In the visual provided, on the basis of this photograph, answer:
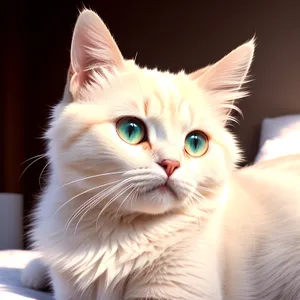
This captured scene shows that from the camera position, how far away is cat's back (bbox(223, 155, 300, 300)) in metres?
0.96

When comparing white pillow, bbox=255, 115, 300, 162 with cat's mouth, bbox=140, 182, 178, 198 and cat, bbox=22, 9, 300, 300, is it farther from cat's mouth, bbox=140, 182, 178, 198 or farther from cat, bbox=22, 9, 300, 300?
cat's mouth, bbox=140, 182, 178, 198

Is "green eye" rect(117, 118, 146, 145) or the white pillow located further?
the white pillow

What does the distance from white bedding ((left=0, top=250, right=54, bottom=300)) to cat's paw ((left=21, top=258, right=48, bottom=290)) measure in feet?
0.07

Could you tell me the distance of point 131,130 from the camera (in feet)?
2.86

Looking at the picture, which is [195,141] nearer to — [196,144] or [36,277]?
[196,144]

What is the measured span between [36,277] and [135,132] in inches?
22.2

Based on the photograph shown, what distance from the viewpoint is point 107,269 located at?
88 centimetres

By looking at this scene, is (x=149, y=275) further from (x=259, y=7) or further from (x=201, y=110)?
(x=259, y=7)

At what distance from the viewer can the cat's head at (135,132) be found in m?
0.83

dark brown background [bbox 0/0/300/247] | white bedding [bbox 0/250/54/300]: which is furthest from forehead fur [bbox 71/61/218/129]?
dark brown background [bbox 0/0/300/247]

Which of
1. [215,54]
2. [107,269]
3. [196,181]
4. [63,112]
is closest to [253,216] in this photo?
[196,181]

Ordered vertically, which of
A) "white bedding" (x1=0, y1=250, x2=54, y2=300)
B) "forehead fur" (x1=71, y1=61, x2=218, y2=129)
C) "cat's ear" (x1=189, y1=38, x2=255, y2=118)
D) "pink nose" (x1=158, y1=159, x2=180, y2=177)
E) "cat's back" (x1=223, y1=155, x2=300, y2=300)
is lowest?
"white bedding" (x1=0, y1=250, x2=54, y2=300)

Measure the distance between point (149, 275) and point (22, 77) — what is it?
2381 mm

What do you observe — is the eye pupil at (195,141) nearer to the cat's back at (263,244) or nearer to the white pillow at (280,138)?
the cat's back at (263,244)
